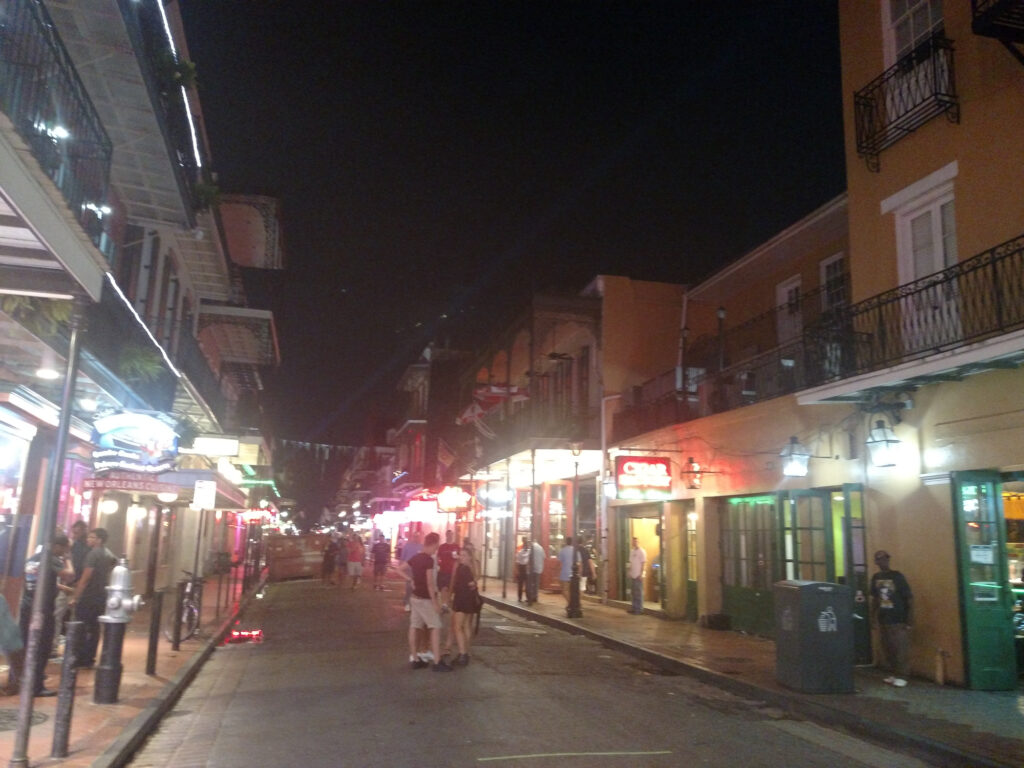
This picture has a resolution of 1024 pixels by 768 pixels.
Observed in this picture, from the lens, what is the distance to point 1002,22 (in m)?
9.88

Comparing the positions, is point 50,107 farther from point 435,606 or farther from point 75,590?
point 435,606

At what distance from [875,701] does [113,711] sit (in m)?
8.21

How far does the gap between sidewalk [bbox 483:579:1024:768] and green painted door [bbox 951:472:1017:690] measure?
289mm

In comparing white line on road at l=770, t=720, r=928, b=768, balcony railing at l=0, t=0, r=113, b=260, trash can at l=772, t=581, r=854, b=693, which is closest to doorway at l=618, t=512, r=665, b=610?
trash can at l=772, t=581, r=854, b=693

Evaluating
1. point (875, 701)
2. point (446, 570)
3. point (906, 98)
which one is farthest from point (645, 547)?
point (906, 98)

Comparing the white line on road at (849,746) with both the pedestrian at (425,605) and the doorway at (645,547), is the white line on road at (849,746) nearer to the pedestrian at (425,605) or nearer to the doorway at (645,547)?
the pedestrian at (425,605)

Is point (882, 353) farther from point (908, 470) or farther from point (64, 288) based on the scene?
point (64, 288)

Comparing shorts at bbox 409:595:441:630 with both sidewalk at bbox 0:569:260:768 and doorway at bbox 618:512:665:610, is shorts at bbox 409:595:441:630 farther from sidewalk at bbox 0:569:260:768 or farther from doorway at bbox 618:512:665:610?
doorway at bbox 618:512:665:610

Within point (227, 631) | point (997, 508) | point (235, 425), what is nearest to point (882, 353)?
point (997, 508)

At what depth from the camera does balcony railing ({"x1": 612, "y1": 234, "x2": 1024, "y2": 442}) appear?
1009cm

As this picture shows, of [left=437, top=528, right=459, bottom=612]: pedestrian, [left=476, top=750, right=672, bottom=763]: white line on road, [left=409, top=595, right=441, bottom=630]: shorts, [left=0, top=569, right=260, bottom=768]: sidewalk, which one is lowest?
[left=476, top=750, right=672, bottom=763]: white line on road

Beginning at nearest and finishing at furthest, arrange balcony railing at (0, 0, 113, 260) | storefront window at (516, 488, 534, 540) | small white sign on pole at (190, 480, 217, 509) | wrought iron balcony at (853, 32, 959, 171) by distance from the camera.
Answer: balcony railing at (0, 0, 113, 260)
wrought iron balcony at (853, 32, 959, 171)
small white sign on pole at (190, 480, 217, 509)
storefront window at (516, 488, 534, 540)

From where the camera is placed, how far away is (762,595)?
15.5 m

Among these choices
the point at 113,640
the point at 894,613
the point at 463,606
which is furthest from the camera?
the point at 463,606
